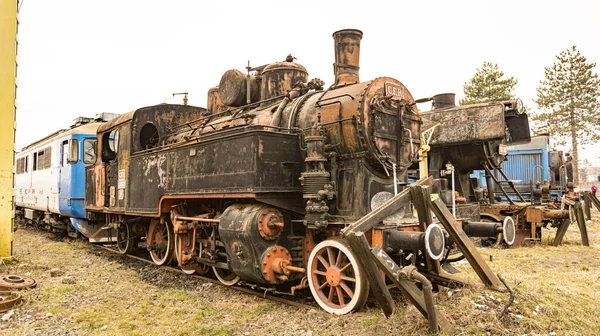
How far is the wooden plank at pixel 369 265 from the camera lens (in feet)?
13.0

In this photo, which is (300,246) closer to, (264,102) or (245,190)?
(245,190)

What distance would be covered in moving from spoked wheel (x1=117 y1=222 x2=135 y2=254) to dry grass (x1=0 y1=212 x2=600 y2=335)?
5.22 feet

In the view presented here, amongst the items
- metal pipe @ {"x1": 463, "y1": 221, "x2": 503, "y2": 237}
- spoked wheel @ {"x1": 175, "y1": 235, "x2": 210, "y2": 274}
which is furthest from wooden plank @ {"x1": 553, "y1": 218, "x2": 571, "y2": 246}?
spoked wheel @ {"x1": 175, "y1": 235, "x2": 210, "y2": 274}

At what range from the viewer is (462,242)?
4.37 metres

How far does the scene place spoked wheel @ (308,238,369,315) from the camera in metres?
4.48

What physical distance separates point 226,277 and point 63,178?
7.29m

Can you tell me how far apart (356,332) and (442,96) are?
815 centimetres

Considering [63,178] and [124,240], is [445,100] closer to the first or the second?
[124,240]

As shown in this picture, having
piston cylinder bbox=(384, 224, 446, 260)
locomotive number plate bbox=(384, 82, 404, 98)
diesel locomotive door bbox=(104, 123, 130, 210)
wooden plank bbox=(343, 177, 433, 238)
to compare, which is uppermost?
locomotive number plate bbox=(384, 82, 404, 98)

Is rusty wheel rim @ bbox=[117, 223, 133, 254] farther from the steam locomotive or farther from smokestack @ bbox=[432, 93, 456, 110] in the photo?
smokestack @ bbox=[432, 93, 456, 110]

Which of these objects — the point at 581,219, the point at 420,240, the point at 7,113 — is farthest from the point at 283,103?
the point at 581,219

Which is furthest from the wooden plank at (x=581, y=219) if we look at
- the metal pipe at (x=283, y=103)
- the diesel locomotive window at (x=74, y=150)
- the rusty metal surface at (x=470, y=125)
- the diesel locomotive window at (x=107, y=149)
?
the diesel locomotive window at (x=74, y=150)

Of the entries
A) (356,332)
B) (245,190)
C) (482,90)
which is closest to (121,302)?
(245,190)

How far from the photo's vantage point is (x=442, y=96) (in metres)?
10.9
